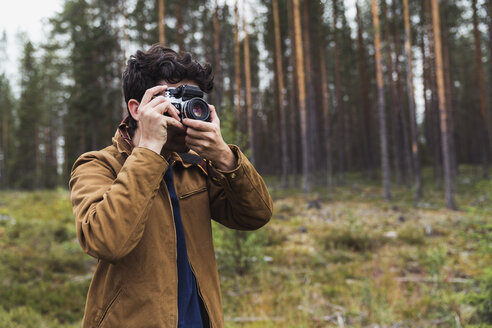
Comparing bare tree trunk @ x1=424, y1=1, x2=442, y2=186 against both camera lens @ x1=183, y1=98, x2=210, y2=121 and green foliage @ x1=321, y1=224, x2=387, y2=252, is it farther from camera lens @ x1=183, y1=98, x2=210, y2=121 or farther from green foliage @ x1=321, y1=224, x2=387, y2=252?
camera lens @ x1=183, y1=98, x2=210, y2=121

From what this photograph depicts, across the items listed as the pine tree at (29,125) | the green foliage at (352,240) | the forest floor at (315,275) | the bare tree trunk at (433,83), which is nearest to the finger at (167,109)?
the forest floor at (315,275)

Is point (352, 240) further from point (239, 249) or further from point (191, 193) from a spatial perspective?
point (191, 193)

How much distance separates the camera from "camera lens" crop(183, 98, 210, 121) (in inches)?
54.2

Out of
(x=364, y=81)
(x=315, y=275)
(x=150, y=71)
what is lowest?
(x=315, y=275)

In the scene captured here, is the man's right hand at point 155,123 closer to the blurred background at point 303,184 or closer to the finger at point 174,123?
the finger at point 174,123

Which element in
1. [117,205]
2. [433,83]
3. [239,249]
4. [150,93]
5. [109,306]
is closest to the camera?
[117,205]

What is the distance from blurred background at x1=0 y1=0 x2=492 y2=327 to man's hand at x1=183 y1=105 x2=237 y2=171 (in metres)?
3.39

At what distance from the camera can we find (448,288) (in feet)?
17.7

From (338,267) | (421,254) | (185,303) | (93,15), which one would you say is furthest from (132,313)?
(93,15)

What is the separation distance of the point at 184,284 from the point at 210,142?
62 cm

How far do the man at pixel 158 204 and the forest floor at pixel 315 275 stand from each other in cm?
309

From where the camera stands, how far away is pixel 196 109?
141 cm

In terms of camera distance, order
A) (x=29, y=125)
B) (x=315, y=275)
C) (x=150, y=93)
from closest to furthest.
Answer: (x=150, y=93)
(x=315, y=275)
(x=29, y=125)

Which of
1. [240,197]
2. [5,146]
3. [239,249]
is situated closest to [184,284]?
[240,197]
